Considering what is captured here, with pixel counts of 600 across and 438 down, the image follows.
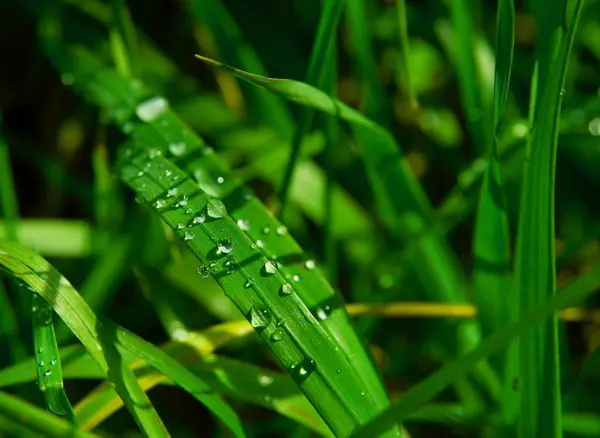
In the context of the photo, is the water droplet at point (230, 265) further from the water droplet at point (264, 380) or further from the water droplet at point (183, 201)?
the water droplet at point (264, 380)

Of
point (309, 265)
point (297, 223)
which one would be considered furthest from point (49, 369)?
point (297, 223)

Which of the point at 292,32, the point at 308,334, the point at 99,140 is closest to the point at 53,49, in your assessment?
the point at 99,140

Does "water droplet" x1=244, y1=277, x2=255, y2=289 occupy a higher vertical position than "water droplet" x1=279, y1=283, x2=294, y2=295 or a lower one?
higher

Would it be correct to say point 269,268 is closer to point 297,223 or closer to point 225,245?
point 225,245

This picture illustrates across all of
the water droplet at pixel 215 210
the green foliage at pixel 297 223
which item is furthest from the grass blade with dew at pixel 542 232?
the water droplet at pixel 215 210

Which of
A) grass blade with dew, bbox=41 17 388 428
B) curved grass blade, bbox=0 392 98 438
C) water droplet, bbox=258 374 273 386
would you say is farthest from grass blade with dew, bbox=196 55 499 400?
curved grass blade, bbox=0 392 98 438

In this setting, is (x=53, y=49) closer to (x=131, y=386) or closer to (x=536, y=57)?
(x=131, y=386)

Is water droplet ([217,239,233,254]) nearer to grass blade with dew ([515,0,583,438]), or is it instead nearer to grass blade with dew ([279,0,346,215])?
grass blade with dew ([279,0,346,215])
